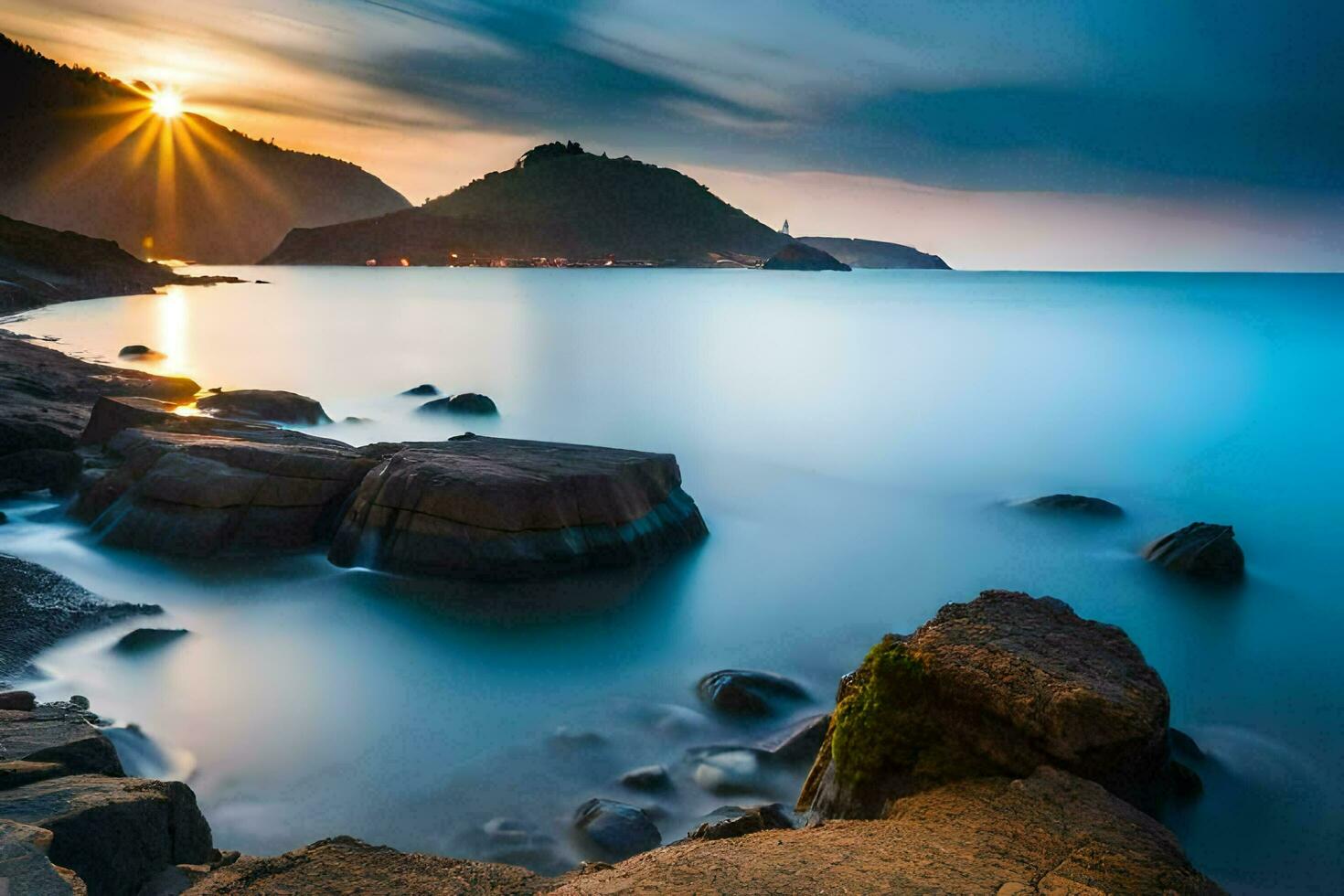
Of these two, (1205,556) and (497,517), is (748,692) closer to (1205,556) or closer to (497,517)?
(497,517)

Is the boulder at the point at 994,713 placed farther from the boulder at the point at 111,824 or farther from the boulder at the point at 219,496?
the boulder at the point at 219,496

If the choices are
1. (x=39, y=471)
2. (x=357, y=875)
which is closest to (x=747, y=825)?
(x=357, y=875)

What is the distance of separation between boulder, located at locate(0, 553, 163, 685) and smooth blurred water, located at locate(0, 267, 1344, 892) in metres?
0.35

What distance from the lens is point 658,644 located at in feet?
34.9

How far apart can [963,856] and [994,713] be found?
117 centimetres

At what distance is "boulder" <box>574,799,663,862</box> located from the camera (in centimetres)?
639

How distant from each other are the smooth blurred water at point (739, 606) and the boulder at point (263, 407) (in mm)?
888

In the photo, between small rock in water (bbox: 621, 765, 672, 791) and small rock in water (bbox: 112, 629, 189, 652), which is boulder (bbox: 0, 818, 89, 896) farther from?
small rock in water (bbox: 112, 629, 189, 652)

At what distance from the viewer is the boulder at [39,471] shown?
45.8 feet

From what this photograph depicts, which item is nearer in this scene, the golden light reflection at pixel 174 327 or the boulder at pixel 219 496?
the boulder at pixel 219 496

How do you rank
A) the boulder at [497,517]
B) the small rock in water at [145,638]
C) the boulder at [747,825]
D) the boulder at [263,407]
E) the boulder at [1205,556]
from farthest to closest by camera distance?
1. the boulder at [263,407]
2. the boulder at [1205,556]
3. the boulder at [497,517]
4. the small rock in water at [145,638]
5. the boulder at [747,825]

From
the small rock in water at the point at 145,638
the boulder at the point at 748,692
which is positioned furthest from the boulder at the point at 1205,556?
the small rock in water at the point at 145,638

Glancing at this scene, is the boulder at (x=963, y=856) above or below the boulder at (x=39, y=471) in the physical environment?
above

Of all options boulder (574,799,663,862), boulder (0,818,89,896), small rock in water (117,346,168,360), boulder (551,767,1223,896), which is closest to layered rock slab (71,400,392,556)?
Answer: boulder (574,799,663,862)
